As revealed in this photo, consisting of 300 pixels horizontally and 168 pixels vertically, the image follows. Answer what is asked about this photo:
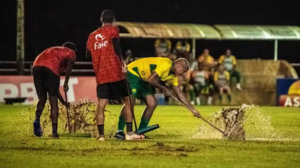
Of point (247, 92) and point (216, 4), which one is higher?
point (216, 4)

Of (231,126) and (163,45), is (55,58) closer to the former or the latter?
(231,126)

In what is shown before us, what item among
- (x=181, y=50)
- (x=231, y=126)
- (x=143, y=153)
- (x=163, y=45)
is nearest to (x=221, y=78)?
(x=181, y=50)

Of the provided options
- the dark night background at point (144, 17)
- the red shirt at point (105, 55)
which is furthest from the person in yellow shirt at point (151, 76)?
the dark night background at point (144, 17)

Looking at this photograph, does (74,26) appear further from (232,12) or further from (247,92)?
(247,92)

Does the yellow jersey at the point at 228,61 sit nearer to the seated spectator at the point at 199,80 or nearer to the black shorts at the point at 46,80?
the seated spectator at the point at 199,80

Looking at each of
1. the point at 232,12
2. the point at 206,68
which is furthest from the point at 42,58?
the point at 232,12

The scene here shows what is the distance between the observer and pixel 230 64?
32.0m

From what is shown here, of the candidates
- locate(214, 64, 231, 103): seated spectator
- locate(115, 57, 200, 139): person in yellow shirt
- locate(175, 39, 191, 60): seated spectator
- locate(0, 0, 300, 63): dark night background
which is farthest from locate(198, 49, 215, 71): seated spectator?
locate(115, 57, 200, 139): person in yellow shirt

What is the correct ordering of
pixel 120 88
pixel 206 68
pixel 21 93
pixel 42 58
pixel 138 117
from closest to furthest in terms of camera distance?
pixel 120 88 < pixel 42 58 < pixel 138 117 < pixel 21 93 < pixel 206 68

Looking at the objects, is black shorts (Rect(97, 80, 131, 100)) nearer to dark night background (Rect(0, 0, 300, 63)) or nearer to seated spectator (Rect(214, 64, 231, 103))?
seated spectator (Rect(214, 64, 231, 103))

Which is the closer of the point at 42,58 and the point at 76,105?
the point at 42,58

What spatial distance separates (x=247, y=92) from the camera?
32.8m

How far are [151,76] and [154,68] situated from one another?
1.01ft

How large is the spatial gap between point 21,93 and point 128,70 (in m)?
14.9
